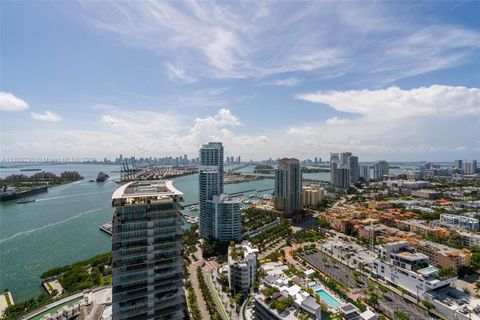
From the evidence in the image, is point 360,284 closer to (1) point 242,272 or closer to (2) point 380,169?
(1) point 242,272

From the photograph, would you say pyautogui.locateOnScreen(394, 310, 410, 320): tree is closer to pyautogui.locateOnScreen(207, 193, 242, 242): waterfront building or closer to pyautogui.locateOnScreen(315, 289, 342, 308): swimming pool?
pyautogui.locateOnScreen(315, 289, 342, 308): swimming pool

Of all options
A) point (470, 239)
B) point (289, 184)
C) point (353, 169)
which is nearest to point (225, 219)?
point (289, 184)

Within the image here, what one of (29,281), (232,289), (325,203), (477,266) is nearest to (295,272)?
(232,289)

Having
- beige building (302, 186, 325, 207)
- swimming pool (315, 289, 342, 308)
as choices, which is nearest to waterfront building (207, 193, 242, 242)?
swimming pool (315, 289, 342, 308)

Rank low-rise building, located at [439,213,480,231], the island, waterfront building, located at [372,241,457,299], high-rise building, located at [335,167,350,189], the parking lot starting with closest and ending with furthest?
the parking lot, waterfront building, located at [372,241,457,299], low-rise building, located at [439,213,480,231], the island, high-rise building, located at [335,167,350,189]

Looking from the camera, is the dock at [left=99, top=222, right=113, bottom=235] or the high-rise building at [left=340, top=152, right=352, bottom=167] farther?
the high-rise building at [left=340, top=152, right=352, bottom=167]

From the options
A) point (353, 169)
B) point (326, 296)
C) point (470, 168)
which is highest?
point (353, 169)

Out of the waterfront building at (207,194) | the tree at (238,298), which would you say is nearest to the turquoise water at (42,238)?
the waterfront building at (207,194)
